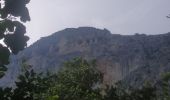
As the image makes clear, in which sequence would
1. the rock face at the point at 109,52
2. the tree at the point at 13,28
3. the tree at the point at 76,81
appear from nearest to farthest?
→ the tree at the point at 13,28
the tree at the point at 76,81
the rock face at the point at 109,52

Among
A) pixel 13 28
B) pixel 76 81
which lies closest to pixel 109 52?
pixel 76 81

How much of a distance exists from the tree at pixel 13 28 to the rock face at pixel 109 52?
4604 inches

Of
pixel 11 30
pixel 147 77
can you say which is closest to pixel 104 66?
pixel 147 77

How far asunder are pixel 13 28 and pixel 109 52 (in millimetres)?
144348

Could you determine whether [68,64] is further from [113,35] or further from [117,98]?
[113,35]

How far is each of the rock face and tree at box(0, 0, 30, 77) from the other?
11694cm

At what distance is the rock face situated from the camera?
133 m

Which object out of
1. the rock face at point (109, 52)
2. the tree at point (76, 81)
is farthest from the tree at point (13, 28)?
the rock face at point (109, 52)

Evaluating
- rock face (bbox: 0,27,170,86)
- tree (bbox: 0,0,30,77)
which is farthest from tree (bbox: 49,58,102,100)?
rock face (bbox: 0,27,170,86)

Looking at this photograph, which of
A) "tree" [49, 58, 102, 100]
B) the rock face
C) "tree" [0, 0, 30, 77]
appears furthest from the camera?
the rock face

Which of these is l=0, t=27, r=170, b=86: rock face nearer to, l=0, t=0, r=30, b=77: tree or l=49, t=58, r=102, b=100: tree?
l=49, t=58, r=102, b=100: tree

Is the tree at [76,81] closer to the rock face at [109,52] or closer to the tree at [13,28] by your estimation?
the tree at [13,28]

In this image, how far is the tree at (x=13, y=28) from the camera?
4.54 m

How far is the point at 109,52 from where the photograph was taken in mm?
148625
